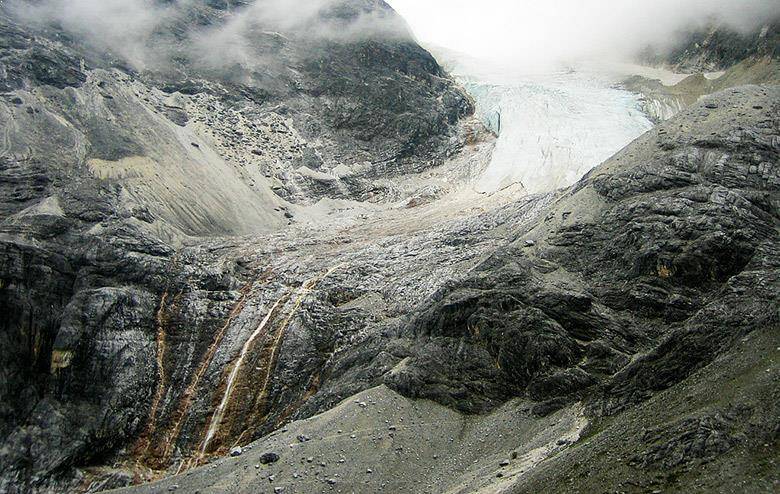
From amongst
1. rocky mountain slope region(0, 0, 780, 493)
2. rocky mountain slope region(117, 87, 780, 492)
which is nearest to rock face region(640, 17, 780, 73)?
rocky mountain slope region(117, 87, 780, 492)

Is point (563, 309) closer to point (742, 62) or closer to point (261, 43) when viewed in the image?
point (742, 62)

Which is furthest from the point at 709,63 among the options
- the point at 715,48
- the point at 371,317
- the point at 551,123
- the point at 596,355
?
the point at 596,355

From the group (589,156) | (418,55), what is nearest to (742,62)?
(589,156)

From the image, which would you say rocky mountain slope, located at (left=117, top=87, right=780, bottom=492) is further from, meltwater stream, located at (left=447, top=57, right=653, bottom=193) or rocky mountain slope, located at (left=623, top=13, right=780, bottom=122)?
rocky mountain slope, located at (left=623, top=13, right=780, bottom=122)

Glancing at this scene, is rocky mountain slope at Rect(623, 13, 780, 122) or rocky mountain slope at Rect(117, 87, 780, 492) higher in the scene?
rocky mountain slope at Rect(623, 13, 780, 122)

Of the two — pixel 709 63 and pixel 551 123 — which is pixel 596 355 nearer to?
pixel 551 123

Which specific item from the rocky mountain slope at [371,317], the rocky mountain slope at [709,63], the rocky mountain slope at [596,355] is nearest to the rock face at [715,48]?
the rocky mountain slope at [709,63]
